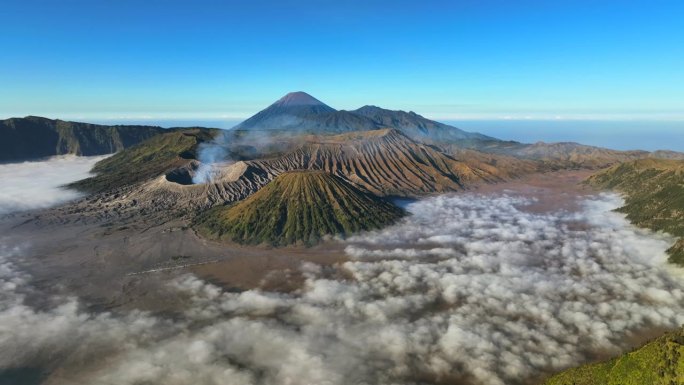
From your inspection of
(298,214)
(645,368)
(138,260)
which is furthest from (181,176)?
(645,368)

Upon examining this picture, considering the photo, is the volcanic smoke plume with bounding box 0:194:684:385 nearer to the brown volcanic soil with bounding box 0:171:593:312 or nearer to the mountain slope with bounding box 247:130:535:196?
the brown volcanic soil with bounding box 0:171:593:312

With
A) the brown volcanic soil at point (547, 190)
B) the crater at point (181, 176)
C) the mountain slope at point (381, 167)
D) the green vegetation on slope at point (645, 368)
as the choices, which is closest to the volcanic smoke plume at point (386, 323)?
the green vegetation on slope at point (645, 368)

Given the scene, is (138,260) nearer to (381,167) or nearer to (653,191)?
(381,167)

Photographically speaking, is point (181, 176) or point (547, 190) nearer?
point (181, 176)

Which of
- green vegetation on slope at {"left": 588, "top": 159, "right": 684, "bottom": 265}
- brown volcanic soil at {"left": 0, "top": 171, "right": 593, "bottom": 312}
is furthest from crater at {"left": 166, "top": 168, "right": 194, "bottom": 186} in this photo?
green vegetation on slope at {"left": 588, "top": 159, "right": 684, "bottom": 265}

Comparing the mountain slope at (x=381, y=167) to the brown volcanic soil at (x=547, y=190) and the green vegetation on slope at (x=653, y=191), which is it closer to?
the brown volcanic soil at (x=547, y=190)
